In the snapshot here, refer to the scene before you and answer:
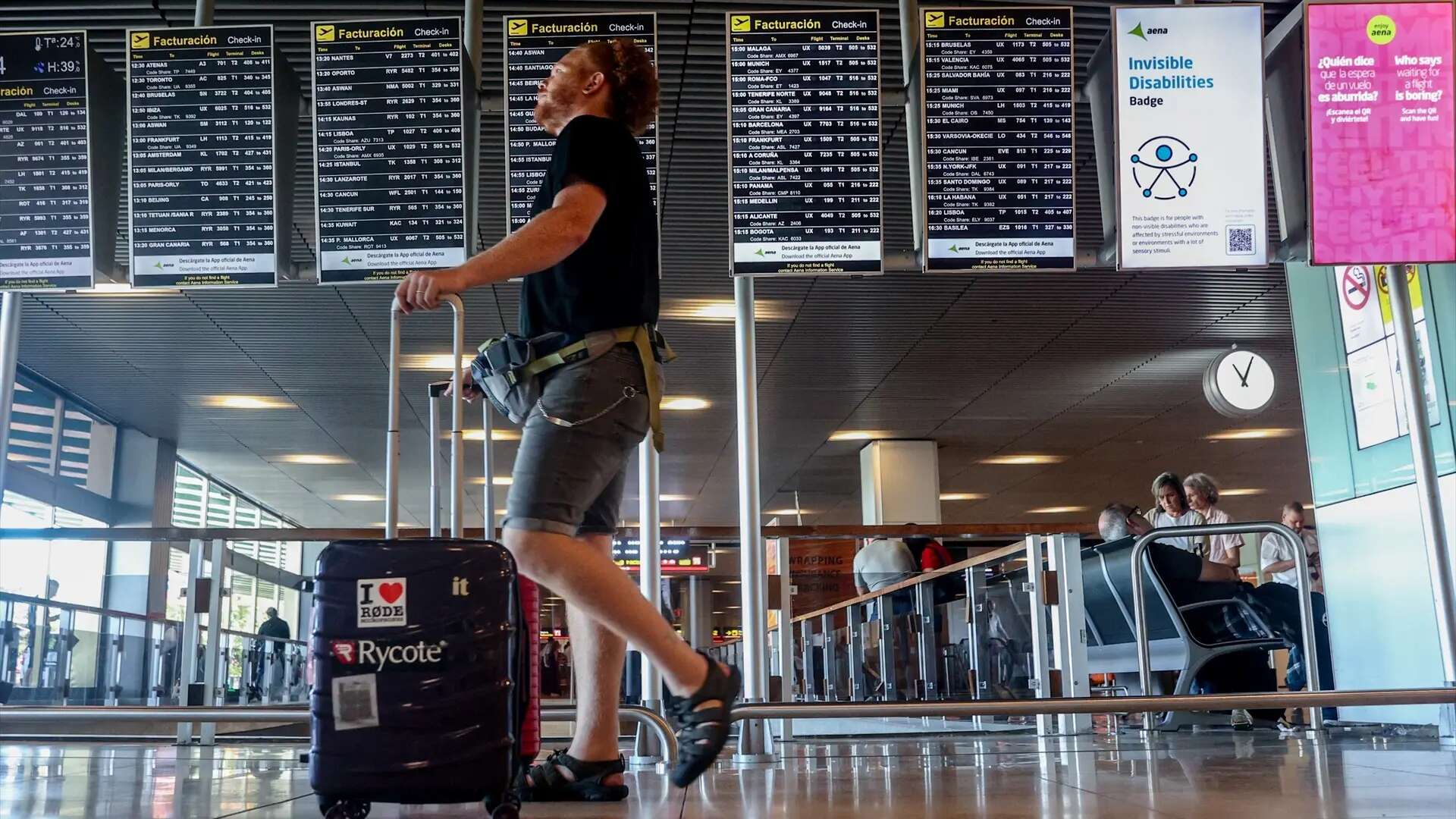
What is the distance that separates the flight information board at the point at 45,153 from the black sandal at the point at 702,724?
312 centimetres

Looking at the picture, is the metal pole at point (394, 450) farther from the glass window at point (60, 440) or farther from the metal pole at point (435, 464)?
the glass window at point (60, 440)

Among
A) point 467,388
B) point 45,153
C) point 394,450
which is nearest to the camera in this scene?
point 394,450

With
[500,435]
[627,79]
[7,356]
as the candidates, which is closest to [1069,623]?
[627,79]

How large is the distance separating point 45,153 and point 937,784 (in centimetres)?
373

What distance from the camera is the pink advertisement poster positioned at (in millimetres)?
3906

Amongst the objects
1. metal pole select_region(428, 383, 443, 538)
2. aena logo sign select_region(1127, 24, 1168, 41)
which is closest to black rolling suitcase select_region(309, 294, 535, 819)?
metal pole select_region(428, 383, 443, 538)

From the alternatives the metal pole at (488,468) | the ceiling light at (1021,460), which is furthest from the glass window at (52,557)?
the ceiling light at (1021,460)

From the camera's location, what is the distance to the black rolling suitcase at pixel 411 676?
203 cm

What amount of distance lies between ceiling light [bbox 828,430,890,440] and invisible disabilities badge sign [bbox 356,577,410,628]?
510 inches

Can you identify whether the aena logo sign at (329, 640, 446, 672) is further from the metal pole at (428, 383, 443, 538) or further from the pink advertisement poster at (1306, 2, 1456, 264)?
the pink advertisement poster at (1306, 2, 1456, 264)

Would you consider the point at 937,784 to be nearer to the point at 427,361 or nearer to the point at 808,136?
the point at 808,136

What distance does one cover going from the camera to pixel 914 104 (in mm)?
4480

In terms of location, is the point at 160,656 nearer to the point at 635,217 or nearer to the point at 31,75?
the point at 31,75

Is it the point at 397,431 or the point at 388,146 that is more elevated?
the point at 388,146
